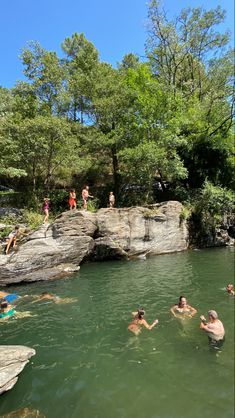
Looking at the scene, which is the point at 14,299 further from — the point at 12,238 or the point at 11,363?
the point at 11,363

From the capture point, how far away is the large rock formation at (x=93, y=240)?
17969 millimetres

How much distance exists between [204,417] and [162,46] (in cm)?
3504

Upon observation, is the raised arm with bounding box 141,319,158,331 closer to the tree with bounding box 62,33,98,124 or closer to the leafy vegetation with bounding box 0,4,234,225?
the leafy vegetation with bounding box 0,4,234,225

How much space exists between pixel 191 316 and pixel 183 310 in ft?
1.35

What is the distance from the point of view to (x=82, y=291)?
50.0 feet

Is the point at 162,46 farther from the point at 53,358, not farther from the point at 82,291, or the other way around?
the point at 53,358

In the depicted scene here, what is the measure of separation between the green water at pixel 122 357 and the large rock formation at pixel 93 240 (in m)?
2.43

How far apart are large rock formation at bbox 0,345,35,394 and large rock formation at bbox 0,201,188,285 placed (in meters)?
8.81

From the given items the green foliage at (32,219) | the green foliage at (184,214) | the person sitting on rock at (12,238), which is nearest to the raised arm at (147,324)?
the person sitting on rock at (12,238)

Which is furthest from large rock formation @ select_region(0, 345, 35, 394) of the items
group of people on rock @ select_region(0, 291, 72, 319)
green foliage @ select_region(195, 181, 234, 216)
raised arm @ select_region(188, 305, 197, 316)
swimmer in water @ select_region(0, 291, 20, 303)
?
green foliage @ select_region(195, 181, 234, 216)

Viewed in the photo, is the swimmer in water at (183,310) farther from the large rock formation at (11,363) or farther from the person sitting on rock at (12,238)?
the person sitting on rock at (12,238)

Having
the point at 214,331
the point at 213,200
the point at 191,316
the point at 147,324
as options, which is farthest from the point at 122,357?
the point at 213,200

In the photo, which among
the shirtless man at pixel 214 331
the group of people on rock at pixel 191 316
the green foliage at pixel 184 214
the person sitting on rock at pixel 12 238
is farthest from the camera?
the green foliage at pixel 184 214

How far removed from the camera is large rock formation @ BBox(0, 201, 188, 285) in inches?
707
